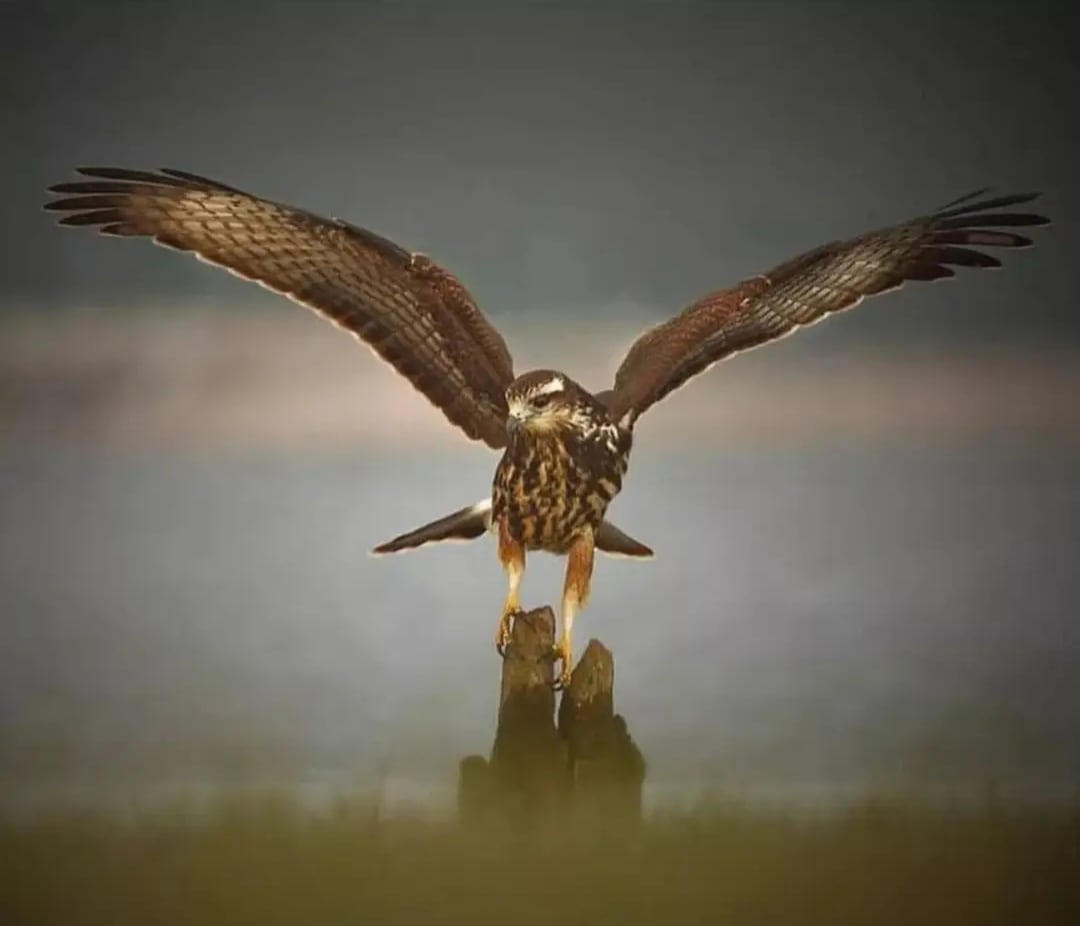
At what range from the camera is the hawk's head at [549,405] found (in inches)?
66.6

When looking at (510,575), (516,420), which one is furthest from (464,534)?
(516,420)

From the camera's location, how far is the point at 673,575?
1.80 metres

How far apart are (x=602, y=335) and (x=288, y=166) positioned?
57cm

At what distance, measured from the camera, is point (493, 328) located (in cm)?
182

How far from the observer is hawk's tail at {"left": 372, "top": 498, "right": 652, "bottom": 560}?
5.90 ft

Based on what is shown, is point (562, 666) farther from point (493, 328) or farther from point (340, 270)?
point (340, 270)

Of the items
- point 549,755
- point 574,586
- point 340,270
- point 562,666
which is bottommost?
point 549,755

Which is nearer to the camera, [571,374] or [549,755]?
[549,755]

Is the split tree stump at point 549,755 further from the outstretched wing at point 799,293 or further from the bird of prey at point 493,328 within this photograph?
the outstretched wing at point 799,293

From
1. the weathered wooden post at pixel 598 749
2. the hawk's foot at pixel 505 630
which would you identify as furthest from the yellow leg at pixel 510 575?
the weathered wooden post at pixel 598 749

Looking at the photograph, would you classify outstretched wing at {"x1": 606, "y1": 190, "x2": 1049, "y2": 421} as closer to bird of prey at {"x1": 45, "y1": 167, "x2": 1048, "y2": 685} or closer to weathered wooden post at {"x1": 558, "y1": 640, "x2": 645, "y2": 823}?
bird of prey at {"x1": 45, "y1": 167, "x2": 1048, "y2": 685}

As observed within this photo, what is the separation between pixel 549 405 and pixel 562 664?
1.24 ft

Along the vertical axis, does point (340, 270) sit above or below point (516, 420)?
above

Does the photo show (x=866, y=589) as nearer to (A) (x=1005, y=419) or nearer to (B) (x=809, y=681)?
(B) (x=809, y=681)
